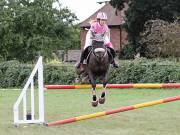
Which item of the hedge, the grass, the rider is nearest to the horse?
the rider

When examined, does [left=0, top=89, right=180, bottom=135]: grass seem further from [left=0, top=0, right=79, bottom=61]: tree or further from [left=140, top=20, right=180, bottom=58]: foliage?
[left=0, top=0, right=79, bottom=61]: tree

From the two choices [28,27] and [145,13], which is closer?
[145,13]

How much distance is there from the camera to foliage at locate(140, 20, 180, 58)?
1384 inches

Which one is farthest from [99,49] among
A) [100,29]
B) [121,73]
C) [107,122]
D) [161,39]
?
[161,39]

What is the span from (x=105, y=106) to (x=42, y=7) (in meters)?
31.9

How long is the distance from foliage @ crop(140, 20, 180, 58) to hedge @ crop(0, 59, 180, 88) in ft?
26.6

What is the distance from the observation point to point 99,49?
10.8 meters

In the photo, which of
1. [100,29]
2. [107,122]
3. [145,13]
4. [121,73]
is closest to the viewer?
[100,29]

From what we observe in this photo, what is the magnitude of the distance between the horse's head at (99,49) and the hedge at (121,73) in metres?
14.9

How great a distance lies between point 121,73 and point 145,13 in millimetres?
16108

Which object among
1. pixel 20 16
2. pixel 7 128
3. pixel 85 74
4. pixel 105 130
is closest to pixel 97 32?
pixel 85 74

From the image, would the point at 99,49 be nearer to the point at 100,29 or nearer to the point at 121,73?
the point at 100,29

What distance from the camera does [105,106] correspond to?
17.0m

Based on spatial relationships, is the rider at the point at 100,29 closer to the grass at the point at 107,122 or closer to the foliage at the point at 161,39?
the grass at the point at 107,122
